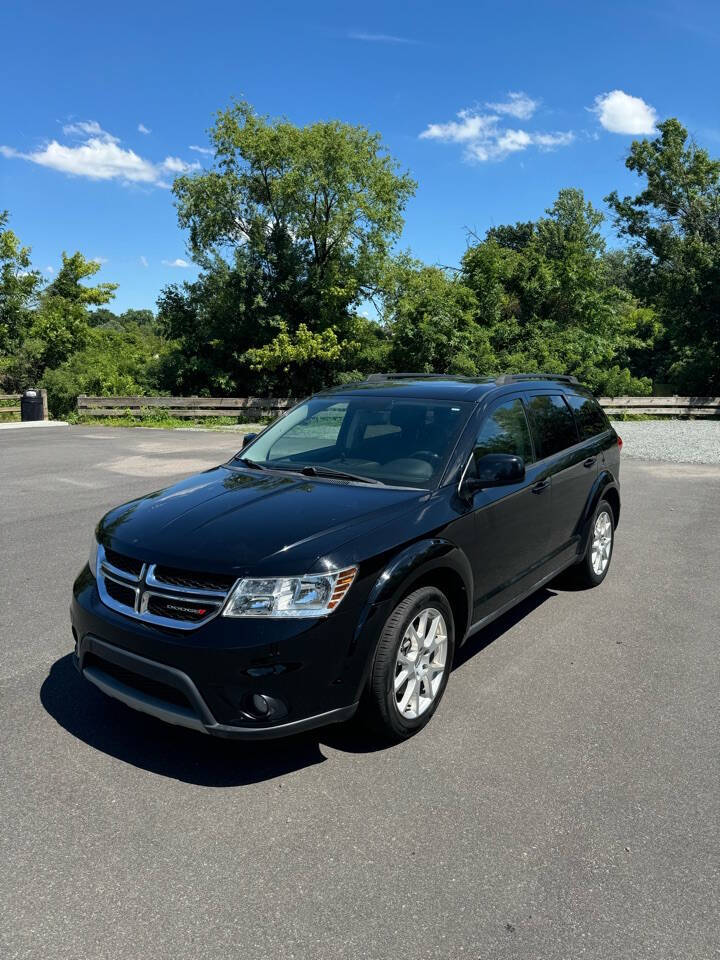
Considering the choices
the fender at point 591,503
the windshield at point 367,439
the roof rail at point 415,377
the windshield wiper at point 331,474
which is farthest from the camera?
the fender at point 591,503

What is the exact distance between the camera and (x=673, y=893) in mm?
2559

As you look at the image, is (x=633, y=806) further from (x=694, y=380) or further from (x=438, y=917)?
(x=694, y=380)

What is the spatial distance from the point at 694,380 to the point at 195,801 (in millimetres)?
27624

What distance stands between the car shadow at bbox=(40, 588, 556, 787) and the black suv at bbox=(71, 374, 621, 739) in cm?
33

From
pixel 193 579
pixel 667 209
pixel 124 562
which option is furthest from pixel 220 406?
pixel 667 209

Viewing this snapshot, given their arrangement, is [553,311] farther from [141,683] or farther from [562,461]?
[141,683]

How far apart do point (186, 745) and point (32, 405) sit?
23407 millimetres

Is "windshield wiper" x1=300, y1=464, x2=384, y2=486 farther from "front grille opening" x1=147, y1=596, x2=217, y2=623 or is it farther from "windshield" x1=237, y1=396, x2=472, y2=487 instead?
"front grille opening" x1=147, y1=596, x2=217, y2=623

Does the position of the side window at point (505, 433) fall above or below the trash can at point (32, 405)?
above

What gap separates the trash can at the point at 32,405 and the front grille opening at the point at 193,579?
921 inches

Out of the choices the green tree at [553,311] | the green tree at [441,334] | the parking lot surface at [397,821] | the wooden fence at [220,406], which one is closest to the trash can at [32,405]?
the wooden fence at [220,406]

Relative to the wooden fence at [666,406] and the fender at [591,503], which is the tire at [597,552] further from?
the wooden fence at [666,406]

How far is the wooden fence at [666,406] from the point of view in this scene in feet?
79.0

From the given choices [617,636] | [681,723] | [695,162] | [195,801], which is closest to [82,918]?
[195,801]
